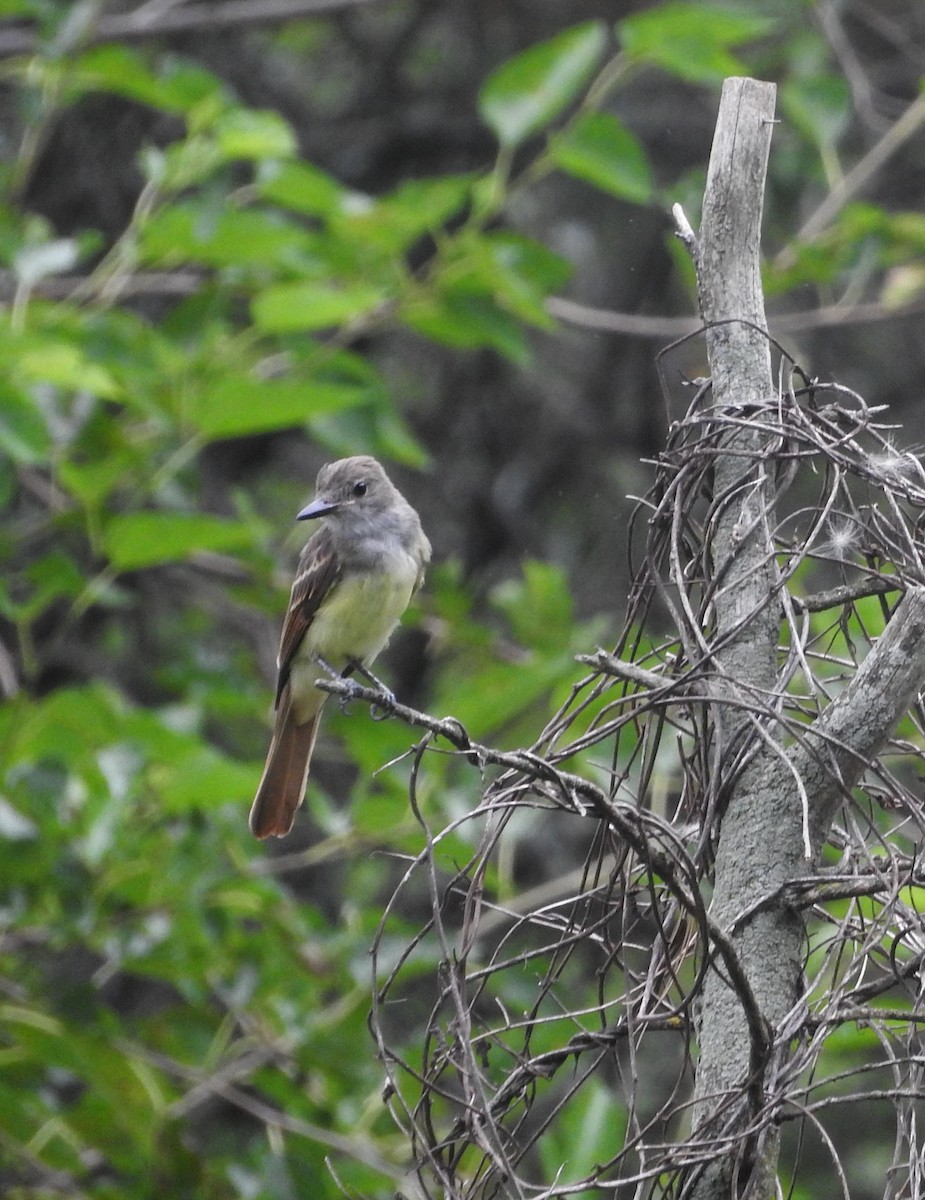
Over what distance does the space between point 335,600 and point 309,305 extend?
3.09ft

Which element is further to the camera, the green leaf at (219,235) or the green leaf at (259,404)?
the green leaf at (219,235)

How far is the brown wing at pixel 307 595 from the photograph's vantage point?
544 centimetres

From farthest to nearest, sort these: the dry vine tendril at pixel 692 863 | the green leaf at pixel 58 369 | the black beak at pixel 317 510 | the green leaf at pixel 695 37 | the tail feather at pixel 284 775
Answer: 1. the tail feather at pixel 284 775
2. the black beak at pixel 317 510
3. the green leaf at pixel 695 37
4. the green leaf at pixel 58 369
5. the dry vine tendril at pixel 692 863

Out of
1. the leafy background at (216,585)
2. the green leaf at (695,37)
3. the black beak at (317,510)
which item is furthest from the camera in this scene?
the black beak at (317,510)

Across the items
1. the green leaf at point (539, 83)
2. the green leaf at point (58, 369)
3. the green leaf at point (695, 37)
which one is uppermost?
the green leaf at point (695, 37)

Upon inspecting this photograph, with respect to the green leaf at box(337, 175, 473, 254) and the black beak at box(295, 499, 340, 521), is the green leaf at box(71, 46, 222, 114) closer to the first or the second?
the green leaf at box(337, 175, 473, 254)

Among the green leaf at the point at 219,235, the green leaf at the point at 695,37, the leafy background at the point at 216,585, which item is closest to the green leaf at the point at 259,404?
the leafy background at the point at 216,585

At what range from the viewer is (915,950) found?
2.61 meters

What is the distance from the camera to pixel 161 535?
465 cm

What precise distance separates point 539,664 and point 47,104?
2.26 metres

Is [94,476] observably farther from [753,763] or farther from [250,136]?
[753,763]

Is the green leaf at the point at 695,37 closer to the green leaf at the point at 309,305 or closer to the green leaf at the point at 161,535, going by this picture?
the green leaf at the point at 309,305

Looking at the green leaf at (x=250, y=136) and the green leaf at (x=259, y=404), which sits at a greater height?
the green leaf at (x=250, y=136)

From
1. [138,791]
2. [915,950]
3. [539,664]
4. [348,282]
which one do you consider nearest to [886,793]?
[915,950]
